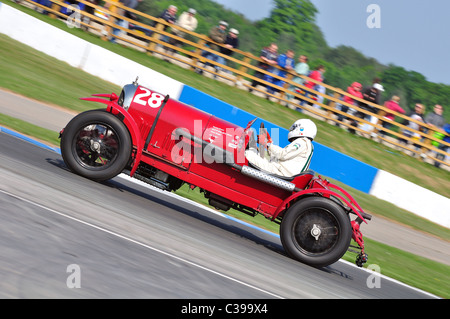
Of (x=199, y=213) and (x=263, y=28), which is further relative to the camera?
(x=263, y=28)

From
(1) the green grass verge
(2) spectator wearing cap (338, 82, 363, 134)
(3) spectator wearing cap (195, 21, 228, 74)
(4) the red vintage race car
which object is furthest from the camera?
(2) spectator wearing cap (338, 82, 363, 134)

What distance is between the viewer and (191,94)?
15.8 metres

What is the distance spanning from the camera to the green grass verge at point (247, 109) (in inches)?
379

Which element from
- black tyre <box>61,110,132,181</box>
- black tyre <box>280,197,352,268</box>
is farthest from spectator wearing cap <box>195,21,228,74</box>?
black tyre <box>280,197,352,268</box>

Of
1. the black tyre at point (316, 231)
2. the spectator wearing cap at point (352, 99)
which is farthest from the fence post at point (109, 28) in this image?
the black tyre at point (316, 231)

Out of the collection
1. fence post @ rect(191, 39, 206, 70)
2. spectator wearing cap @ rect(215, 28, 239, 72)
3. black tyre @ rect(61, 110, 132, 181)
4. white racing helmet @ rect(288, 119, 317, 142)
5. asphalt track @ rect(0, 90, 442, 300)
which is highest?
spectator wearing cap @ rect(215, 28, 239, 72)

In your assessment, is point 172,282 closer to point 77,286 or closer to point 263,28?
point 77,286

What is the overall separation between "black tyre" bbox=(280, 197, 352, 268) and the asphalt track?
0.18 meters

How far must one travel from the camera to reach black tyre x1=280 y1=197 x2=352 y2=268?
6828mm

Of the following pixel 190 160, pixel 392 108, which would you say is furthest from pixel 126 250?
pixel 392 108

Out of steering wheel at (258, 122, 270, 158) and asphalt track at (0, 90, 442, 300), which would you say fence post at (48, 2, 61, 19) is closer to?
asphalt track at (0, 90, 442, 300)

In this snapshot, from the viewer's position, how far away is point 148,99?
7285 mm
